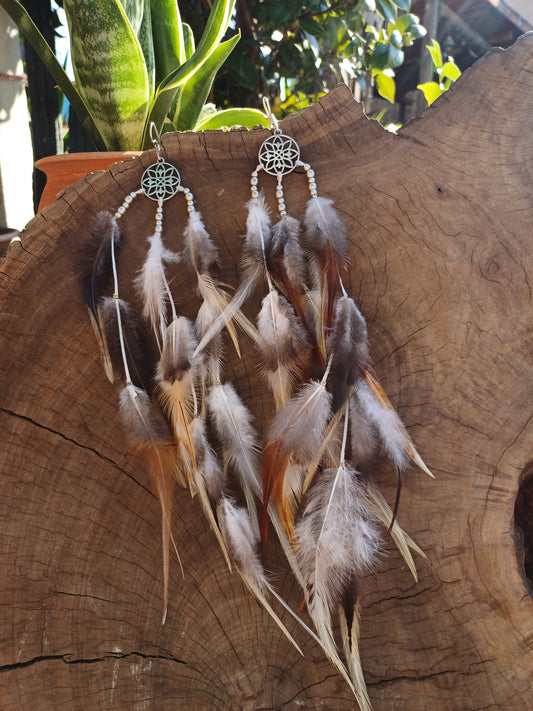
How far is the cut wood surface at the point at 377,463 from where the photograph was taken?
915mm

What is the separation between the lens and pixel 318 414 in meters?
0.93

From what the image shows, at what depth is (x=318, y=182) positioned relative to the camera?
1.03m

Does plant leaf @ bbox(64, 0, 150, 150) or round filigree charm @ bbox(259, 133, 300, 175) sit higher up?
plant leaf @ bbox(64, 0, 150, 150)

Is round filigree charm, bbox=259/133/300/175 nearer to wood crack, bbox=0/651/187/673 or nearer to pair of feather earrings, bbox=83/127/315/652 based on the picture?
pair of feather earrings, bbox=83/127/315/652

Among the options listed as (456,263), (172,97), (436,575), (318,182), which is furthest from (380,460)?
(172,97)

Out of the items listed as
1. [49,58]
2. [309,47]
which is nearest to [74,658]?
[49,58]

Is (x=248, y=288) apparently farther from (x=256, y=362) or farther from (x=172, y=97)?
(x=172, y=97)

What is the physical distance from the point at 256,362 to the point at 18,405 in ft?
1.26

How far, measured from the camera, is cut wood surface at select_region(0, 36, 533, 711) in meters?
0.92

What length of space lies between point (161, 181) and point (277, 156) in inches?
7.8

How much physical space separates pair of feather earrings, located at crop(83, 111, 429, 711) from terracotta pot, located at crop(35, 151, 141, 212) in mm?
225

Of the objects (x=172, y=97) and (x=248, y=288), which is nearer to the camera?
(x=248, y=288)

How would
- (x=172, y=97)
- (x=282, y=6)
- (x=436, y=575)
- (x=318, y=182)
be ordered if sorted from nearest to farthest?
(x=436, y=575)
(x=318, y=182)
(x=172, y=97)
(x=282, y=6)

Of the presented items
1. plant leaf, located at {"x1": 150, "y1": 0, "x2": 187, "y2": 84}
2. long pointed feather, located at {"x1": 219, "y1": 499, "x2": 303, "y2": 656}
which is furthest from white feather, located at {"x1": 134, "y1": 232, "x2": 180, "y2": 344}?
plant leaf, located at {"x1": 150, "y1": 0, "x2": 187, "y2": 84}
